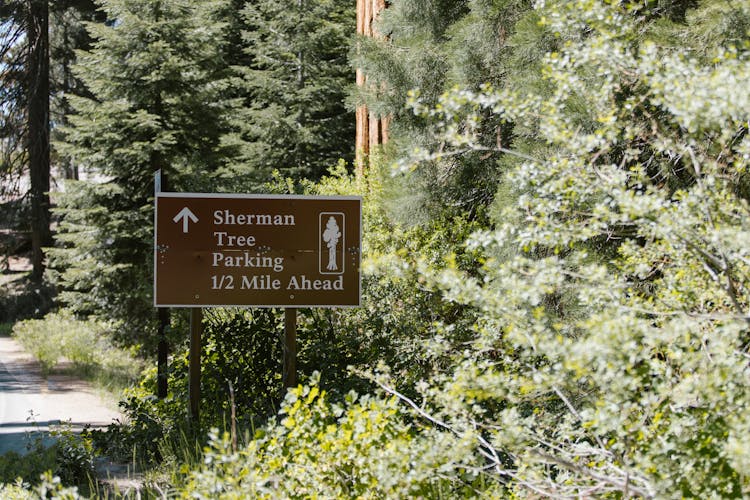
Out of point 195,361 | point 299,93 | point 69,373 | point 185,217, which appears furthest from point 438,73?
point 299,93

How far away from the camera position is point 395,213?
9805 mm

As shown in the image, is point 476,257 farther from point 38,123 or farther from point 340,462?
point 38,123

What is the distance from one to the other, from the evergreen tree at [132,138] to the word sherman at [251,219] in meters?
6.70

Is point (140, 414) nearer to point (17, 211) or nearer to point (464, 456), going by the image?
point (464, 456)

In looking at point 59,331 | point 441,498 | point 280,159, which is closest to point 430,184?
point 441,498

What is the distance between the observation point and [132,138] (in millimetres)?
14141

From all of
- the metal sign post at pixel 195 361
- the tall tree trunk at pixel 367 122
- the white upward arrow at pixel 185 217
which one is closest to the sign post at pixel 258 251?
the white upward arrow at pixel 185 217

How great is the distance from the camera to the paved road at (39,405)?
9.73m

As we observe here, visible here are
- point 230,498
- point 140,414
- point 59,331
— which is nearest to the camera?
point 230,498

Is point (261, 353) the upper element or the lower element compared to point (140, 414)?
upper

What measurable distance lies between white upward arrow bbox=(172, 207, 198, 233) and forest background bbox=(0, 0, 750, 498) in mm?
1311

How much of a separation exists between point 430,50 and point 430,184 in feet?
4.94

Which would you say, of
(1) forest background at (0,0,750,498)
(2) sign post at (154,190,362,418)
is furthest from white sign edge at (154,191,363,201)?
(1) forest background at (0,0,750,498)

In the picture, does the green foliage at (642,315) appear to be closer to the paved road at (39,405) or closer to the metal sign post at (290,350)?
the metal sign post at (290,350)
